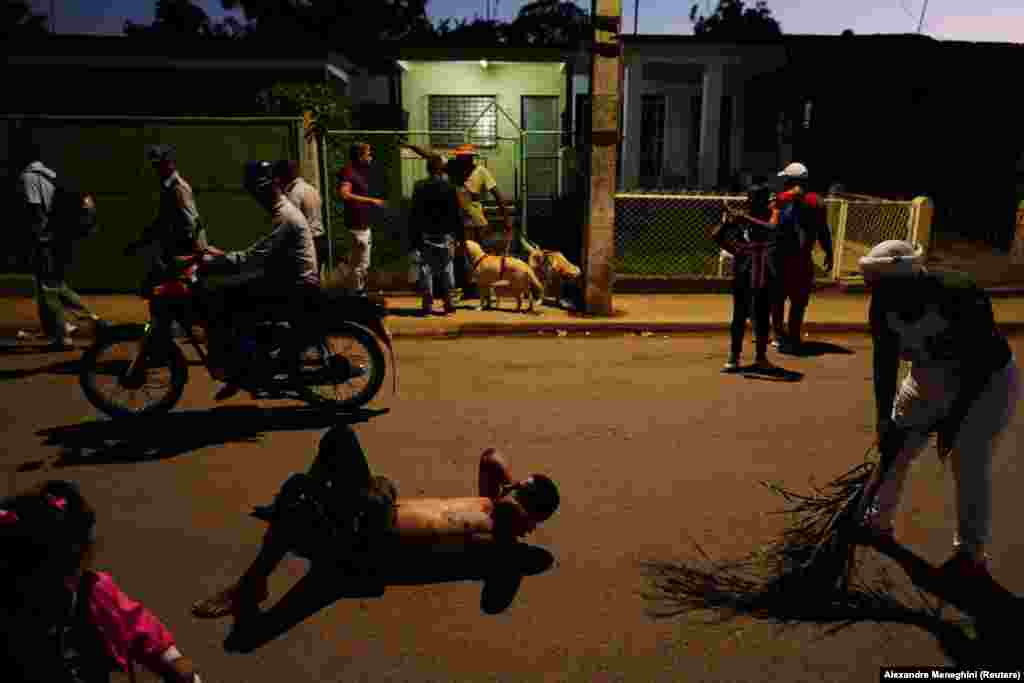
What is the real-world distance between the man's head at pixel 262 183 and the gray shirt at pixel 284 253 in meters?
0.06

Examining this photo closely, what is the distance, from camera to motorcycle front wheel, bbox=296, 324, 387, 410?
5.91 m

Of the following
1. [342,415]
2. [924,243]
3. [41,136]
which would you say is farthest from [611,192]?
[41,136]

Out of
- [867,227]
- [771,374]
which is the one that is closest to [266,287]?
[771,374]

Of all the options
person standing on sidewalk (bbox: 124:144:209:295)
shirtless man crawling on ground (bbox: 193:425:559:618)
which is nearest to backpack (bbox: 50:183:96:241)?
person standing on sidewalk (bbox: 124:144:209:295)

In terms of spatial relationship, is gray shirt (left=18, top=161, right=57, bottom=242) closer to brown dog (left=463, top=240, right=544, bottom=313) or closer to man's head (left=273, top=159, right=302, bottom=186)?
man's head (left=273, top=159, right=302, bottom=186)

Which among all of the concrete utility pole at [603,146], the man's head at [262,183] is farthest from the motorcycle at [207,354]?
the concrete utility pole at [603,146]

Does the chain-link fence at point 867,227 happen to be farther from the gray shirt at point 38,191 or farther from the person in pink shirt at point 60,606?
the person in pink shirt at point 60,606

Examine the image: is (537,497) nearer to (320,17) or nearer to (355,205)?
(355,205)

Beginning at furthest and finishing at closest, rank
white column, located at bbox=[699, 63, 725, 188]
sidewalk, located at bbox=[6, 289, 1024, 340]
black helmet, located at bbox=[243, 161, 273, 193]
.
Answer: white column, located at bbox=[699, 63, 725, 188] → sidewalk, located at bbox=[6, 289, 1024, 340] → black helmet, located at bbox=[243, 161, 273, 193]

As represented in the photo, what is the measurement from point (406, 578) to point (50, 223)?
5835 millimetres

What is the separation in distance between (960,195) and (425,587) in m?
19.1

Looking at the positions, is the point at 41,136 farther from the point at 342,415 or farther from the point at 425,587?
the point at 425,587

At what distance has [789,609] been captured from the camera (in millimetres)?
3539

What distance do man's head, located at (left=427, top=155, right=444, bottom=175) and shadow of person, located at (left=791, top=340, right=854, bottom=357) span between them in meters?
4.31
